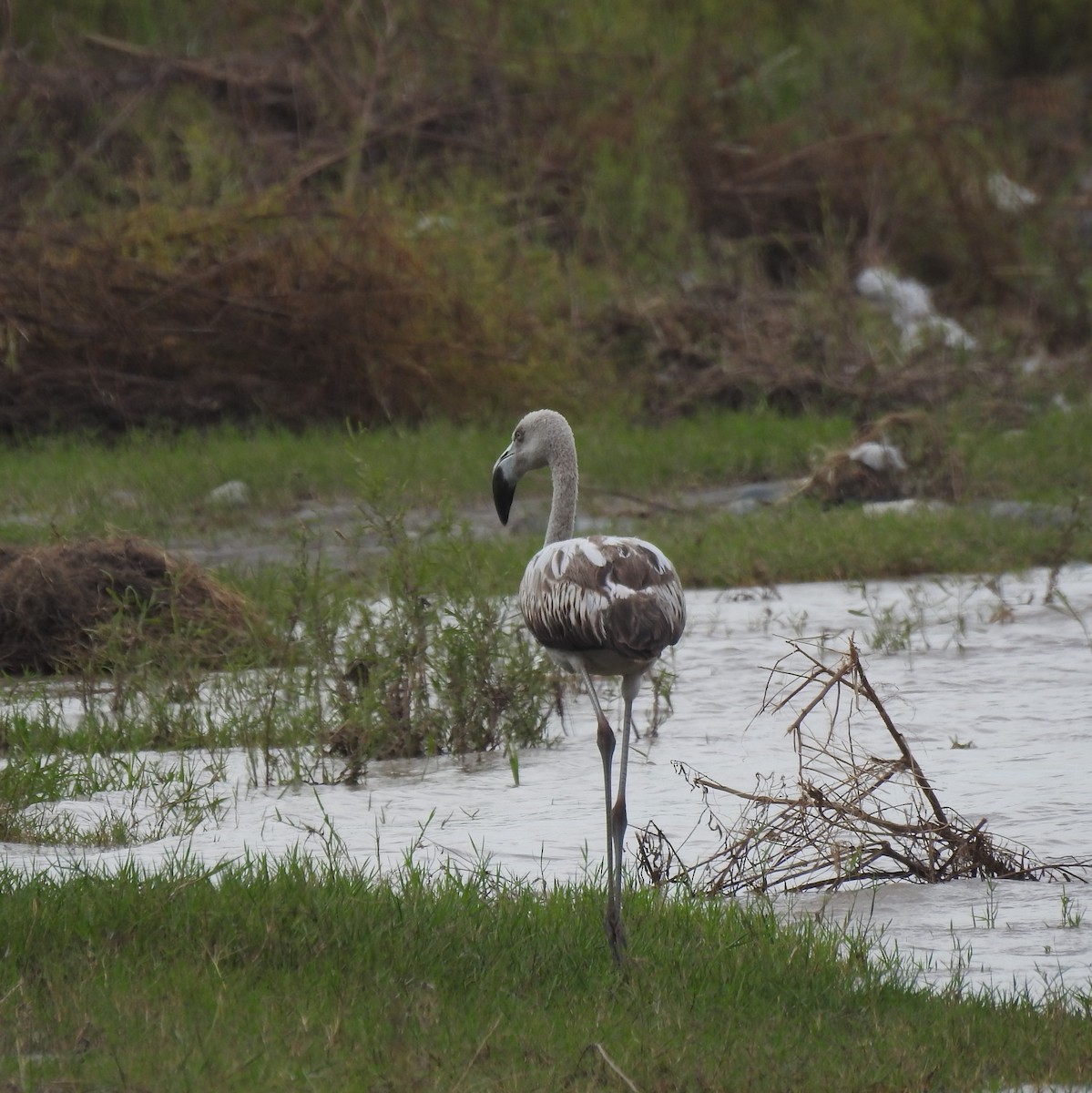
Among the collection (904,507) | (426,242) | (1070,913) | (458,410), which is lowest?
(1070,913)

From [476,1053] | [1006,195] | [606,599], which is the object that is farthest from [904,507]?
[1006,195]

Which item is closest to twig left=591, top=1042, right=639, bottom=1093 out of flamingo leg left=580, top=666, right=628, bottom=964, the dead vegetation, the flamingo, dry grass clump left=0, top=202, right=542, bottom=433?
flamingo leg left=580, top=666, right=628, bottom=964

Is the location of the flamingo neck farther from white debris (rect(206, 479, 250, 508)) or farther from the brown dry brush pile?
the brown dry brush pile

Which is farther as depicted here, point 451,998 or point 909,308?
point 909,308

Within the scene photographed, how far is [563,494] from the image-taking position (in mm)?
5707

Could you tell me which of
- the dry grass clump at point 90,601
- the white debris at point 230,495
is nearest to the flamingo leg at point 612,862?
the dry grass clump at point 90,601

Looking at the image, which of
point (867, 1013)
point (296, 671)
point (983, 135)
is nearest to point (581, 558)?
point (867, 1013)

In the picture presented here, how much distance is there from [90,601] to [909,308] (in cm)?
1061

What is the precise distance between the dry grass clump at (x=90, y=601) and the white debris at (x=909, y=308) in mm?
8239

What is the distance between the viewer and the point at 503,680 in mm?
6785

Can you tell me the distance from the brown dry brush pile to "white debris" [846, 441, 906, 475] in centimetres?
219

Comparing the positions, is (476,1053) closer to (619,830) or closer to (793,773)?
(619,830)

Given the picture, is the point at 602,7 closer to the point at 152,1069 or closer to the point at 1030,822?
the point at 1030,822

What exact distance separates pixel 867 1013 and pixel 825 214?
14.7m
